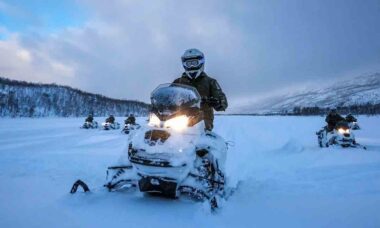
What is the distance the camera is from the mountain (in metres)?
120

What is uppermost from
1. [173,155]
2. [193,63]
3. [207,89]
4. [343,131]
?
[193,63]

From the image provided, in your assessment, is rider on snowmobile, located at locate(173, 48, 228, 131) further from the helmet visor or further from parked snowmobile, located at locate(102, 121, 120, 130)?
parked snowmobile, located at locate(102, 121, 120, 130)

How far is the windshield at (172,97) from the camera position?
4.41 metres

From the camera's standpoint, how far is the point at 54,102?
137125 mm

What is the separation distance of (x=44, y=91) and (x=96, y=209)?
491ft

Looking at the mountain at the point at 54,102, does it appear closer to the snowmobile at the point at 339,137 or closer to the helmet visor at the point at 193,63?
the snowmobile at the point at 339,137

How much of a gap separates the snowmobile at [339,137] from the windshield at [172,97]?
1096cm

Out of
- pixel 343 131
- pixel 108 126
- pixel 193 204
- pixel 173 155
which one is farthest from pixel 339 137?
pixel 108 126

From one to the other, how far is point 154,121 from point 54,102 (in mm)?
143401

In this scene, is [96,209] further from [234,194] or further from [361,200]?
[361,200]

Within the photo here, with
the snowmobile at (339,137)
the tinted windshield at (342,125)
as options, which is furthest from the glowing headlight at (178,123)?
the tinted windshield at (342,125)

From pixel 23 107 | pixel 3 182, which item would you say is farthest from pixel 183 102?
pixel 23 107

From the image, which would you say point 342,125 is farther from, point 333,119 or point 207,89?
point 207,89

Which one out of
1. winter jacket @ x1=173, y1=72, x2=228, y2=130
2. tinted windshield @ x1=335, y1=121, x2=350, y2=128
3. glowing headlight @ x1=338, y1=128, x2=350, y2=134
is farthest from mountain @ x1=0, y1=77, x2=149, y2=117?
winter jacket @ x1=173, y1=72, x2=228, y2=130
